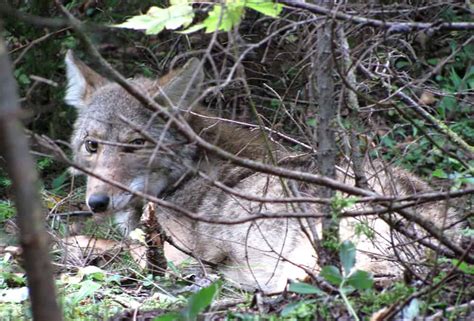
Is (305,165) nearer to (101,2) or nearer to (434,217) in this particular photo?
(434,217)

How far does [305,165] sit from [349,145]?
109 centimetres

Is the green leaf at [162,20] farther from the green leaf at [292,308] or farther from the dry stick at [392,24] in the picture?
the green leaf at [292,308]

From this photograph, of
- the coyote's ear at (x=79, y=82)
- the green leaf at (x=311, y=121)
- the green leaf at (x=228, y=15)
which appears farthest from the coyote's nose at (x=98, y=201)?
the green leaf at (x=228, y=15)

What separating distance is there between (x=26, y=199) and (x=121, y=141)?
3.71m

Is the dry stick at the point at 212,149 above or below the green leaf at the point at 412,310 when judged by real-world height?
above

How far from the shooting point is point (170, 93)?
521cm

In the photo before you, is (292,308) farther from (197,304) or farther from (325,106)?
(325,106)

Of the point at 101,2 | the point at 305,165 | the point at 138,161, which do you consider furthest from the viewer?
the point at 101,2

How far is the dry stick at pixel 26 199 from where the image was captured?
1.78 metres

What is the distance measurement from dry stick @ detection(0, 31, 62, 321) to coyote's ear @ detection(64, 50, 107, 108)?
14.1 feet

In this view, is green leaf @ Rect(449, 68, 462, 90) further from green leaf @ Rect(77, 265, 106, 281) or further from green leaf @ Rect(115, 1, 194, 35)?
green leaf @ Rect(115, 1, 194, 35)

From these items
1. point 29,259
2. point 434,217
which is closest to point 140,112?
point 434,217

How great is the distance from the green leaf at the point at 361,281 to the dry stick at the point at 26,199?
139 centimetres

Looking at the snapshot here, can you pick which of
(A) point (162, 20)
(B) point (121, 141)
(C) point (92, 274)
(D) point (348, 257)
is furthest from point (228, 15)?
(B) point (121, 141)
